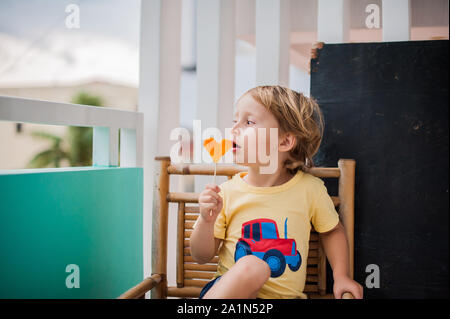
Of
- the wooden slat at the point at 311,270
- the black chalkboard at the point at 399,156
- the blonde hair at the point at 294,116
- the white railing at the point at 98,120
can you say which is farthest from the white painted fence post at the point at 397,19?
the white railing at the point at 98,120

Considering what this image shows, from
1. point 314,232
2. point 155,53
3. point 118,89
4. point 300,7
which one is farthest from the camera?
point 118,89

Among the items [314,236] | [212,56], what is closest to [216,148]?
[314,236]

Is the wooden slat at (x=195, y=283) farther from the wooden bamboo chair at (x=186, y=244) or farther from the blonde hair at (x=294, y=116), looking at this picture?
the blonde hair at (x=294, y=116)

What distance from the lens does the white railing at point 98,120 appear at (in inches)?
43.7

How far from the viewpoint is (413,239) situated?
136 centimetres

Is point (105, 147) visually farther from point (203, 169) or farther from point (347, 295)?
point (347, 295)

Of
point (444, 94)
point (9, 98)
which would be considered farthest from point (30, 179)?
point (444, 94)

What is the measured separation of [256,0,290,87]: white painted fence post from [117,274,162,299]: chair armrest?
77cm

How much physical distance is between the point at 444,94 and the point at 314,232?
60 cm

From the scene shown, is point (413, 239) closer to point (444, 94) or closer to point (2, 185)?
point (444, 94)

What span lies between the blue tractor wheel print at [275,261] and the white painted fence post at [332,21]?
31.6 inches

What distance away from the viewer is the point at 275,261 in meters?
1.16

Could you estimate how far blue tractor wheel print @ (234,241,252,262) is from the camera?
1.19 metres

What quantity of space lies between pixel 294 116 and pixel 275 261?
405mm
